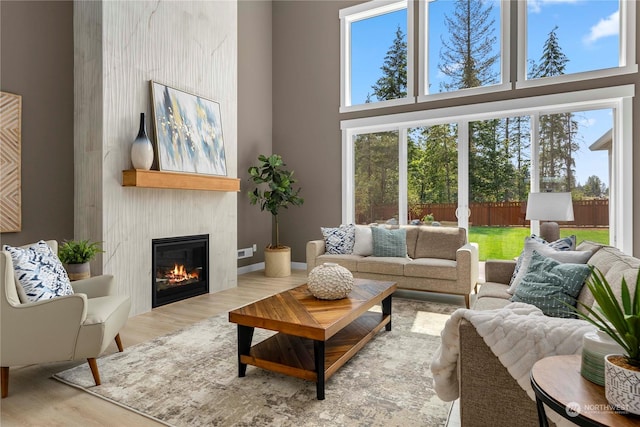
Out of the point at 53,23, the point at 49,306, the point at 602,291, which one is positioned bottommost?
the point at 49,306

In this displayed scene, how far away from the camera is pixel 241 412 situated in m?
1.99

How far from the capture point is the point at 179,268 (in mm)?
4379

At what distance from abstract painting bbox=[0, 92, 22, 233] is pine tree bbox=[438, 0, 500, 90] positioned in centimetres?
517

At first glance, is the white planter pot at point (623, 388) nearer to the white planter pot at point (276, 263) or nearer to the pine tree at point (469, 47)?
the white planter pot at point (276, 263)

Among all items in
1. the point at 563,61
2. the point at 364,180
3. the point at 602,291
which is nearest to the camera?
the point at 602,291

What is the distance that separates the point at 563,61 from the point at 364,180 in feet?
10.1

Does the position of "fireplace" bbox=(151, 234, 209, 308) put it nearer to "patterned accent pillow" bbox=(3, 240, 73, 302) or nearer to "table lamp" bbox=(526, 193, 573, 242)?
"patterned accent pillow" bbox=(3, 240, 73, 302)

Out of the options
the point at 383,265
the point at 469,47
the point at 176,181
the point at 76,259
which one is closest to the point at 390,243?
the point at 383,265

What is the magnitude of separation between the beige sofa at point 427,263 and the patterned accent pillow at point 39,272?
296 cm

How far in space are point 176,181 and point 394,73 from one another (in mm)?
3795

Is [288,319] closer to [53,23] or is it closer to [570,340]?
[570,340]

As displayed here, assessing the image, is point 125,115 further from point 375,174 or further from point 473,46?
point 473,46

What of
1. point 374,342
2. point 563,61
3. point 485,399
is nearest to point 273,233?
point 374,342

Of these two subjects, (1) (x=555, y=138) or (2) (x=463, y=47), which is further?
(2) (x=463, y=47)
